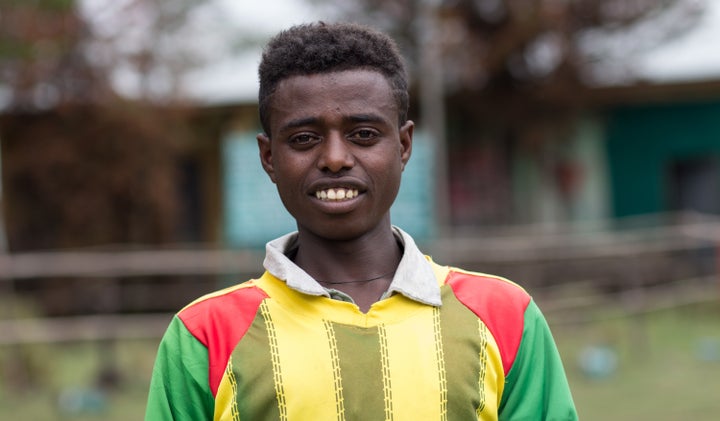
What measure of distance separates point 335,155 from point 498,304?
1.41 feet

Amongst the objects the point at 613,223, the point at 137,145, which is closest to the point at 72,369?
the point at 137,145

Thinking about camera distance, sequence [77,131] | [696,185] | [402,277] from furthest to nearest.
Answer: [696,185] < [77,131] < [402,277]

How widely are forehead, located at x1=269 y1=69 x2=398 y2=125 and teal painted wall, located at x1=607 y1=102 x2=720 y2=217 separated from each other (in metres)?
13.3

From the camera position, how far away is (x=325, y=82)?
1.97 m

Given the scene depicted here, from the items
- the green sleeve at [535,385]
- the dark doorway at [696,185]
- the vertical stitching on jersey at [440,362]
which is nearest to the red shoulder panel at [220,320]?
the vertical stitching on jersey at [440,362]

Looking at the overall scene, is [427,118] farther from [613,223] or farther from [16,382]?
[16,382]

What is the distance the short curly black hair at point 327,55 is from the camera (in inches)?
77.9

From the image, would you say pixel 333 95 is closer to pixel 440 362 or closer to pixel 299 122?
pixel 299 122

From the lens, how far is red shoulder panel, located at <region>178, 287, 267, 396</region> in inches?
76.9

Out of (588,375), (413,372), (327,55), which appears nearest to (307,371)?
(413,372)

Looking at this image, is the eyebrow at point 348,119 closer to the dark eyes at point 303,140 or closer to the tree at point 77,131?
the dark eyes at point 303,140

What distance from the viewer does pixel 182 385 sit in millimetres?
1962

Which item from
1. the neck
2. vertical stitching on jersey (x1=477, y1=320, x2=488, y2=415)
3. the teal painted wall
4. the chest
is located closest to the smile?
the neck

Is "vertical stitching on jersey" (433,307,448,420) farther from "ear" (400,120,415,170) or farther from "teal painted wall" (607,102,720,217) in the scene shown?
"teal painted wall" (607,102,720,217)
